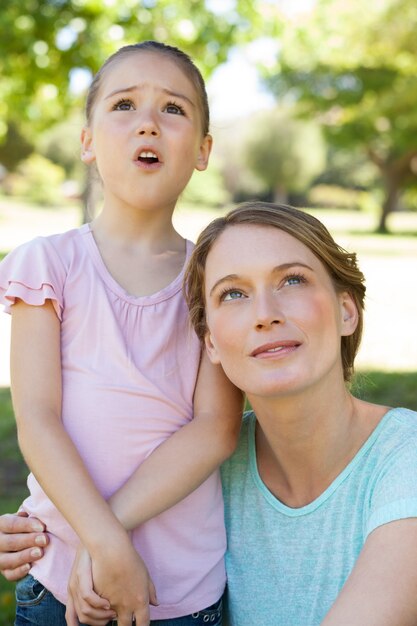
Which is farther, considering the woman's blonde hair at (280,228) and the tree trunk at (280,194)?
the tree trunk at (280,194)

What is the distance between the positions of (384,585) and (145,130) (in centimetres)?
137

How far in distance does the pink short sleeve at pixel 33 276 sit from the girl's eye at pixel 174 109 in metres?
0.54

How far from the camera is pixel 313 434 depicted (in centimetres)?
242

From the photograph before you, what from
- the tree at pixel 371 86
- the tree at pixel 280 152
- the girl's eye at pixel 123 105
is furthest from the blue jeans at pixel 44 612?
the tree at pixel 280 152

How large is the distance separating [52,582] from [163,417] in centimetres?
54

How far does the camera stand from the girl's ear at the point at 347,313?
2.54m

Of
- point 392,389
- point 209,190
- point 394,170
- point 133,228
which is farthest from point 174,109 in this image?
point 209,190

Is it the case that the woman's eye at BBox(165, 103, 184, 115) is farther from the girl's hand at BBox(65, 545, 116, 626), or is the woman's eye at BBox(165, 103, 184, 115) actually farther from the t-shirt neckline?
the girl's hand at BBox(65, 545, 116, 626)

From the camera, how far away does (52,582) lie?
2.32 metres

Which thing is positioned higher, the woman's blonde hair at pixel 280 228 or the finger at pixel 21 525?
the woman's blonde hair at pixel 280 228

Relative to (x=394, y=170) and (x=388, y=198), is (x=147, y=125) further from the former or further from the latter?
(x=394, y=170)

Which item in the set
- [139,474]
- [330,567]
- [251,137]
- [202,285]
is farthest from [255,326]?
[251,137]

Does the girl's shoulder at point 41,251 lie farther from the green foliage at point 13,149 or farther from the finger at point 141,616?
the green foliage at point 13,149

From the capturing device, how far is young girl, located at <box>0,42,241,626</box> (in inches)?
86.7
